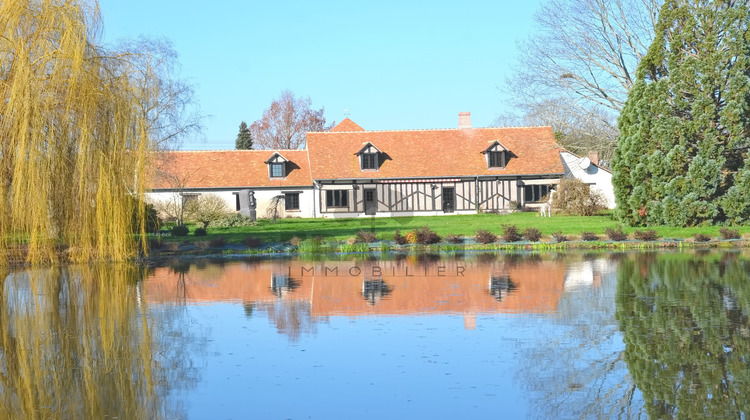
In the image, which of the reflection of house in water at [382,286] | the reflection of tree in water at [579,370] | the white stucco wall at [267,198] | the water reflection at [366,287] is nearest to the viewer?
the reflection of tree in water at [579,370]

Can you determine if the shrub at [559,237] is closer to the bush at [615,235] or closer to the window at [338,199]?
the bush at [615,235]

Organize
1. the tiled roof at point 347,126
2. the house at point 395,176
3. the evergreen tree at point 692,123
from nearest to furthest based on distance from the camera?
the evergreen tree at point 692,123 → the house at point 395,176 → the tiled roof at point 347,126

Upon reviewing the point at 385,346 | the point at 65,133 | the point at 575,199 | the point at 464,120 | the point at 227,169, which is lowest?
the point at 385,346

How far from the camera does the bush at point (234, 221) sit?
115 ft

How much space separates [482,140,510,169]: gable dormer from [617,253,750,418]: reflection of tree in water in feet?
84.1

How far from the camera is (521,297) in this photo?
46.2 ft

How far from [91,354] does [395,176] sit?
108ft

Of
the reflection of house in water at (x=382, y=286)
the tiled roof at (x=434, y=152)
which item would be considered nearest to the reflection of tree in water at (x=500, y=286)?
the reflection of house in water at (x=382, y=286)

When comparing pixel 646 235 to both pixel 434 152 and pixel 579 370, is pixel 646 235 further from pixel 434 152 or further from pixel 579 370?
pixel 434 152

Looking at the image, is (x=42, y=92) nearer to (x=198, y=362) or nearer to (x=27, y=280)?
(x=27, y=280)

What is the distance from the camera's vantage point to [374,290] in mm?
15641

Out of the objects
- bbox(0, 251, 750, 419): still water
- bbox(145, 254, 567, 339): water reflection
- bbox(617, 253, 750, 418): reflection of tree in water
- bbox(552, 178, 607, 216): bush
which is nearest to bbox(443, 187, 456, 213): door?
bbox(552, 178, 607, 216): bush

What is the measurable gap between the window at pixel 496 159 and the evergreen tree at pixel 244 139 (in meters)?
31.4

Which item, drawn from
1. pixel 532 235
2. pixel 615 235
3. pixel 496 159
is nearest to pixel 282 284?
pixel 532 235
